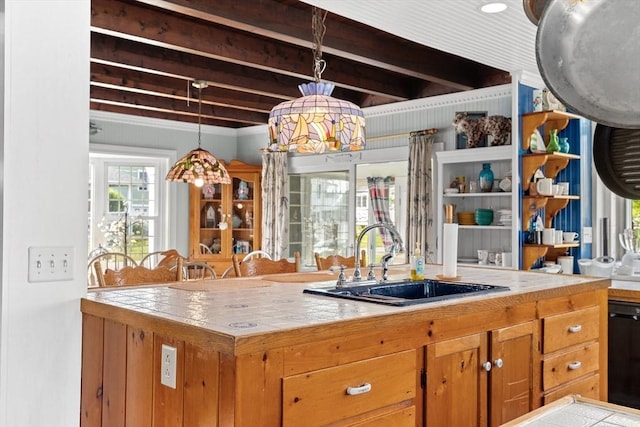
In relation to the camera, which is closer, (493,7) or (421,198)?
(493,7)

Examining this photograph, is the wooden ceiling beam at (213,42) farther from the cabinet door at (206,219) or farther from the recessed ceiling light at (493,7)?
the cabinet door at (206,219)

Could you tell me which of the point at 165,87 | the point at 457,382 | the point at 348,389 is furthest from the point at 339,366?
the point at 165,87

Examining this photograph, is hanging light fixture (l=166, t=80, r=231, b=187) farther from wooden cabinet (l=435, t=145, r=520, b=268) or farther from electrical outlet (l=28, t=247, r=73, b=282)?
electrical outlet (l=28, t=247, r=73, b=282)

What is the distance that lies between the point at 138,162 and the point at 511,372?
539cm

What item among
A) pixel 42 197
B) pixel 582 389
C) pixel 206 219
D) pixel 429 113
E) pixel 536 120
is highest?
pixel 429 113

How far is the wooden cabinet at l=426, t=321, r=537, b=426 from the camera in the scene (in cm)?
219

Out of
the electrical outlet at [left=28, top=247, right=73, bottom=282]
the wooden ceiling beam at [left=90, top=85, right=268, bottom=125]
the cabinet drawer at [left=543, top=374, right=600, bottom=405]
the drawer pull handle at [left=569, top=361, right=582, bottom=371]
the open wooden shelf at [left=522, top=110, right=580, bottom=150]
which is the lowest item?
the cabinet drawer at [left=543, top=374, right=600, bottom=405]

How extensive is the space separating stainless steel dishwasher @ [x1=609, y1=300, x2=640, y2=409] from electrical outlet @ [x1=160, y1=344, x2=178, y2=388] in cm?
296

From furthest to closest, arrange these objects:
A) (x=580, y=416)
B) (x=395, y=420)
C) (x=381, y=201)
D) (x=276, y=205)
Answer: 1. (x=276, y=205)
2. (x=381, y=201)
3. (x=395, y=420)
4. (x=580, y=416)

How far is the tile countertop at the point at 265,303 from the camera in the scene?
1789 millimetres

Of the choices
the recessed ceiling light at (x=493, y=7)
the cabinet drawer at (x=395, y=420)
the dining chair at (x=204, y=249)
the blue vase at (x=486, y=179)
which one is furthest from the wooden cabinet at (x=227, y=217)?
the cabinet drawer at (x=395, y=420)

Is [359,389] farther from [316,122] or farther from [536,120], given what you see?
[536,120]

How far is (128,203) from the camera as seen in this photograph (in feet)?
22.6

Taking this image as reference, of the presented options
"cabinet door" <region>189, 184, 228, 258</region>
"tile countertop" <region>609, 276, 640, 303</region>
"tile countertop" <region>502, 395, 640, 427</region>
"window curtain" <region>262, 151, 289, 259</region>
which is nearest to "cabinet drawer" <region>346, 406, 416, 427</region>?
"tile countertop" <region>502, 395, 640, 427</region>
